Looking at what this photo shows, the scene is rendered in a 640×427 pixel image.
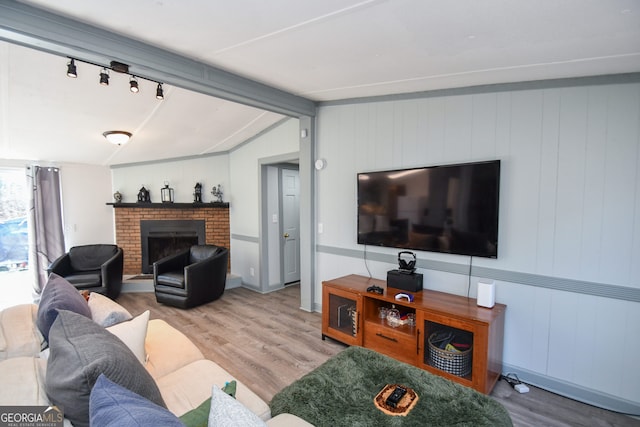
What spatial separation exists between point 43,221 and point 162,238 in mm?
1763

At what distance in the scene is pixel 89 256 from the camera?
4.77 m

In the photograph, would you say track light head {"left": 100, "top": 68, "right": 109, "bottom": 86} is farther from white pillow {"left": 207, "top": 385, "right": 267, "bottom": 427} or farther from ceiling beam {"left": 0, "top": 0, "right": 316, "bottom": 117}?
white pillow {"left": 207, "top": 385, "right": 267, "bottom": 427}

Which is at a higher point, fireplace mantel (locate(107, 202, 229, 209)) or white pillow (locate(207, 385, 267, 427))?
fireplace mantel (locate(107, 202, 229, 209))

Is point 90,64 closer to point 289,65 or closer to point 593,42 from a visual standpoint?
point 289,65

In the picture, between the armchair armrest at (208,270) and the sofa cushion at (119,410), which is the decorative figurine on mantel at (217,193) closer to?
the armchair armrest at (208,270)

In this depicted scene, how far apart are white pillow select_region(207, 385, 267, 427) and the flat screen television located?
86.9 inches

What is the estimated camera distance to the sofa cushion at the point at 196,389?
1460mm

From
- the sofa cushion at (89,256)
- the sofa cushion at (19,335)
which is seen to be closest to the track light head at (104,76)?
the sofa cushion at (19,335)

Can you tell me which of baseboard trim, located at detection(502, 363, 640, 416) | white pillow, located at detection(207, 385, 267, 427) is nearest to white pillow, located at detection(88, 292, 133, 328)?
white pillow, located at detection(207, 385, 267, 427)

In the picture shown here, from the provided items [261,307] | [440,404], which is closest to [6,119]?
[261,307]

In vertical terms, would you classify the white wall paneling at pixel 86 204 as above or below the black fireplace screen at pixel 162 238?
above

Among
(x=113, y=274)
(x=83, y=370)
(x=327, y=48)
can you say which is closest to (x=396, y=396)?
(x=83, y=370)

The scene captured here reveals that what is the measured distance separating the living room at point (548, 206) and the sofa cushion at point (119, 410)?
2530 millimetres

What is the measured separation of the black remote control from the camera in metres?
1.50
